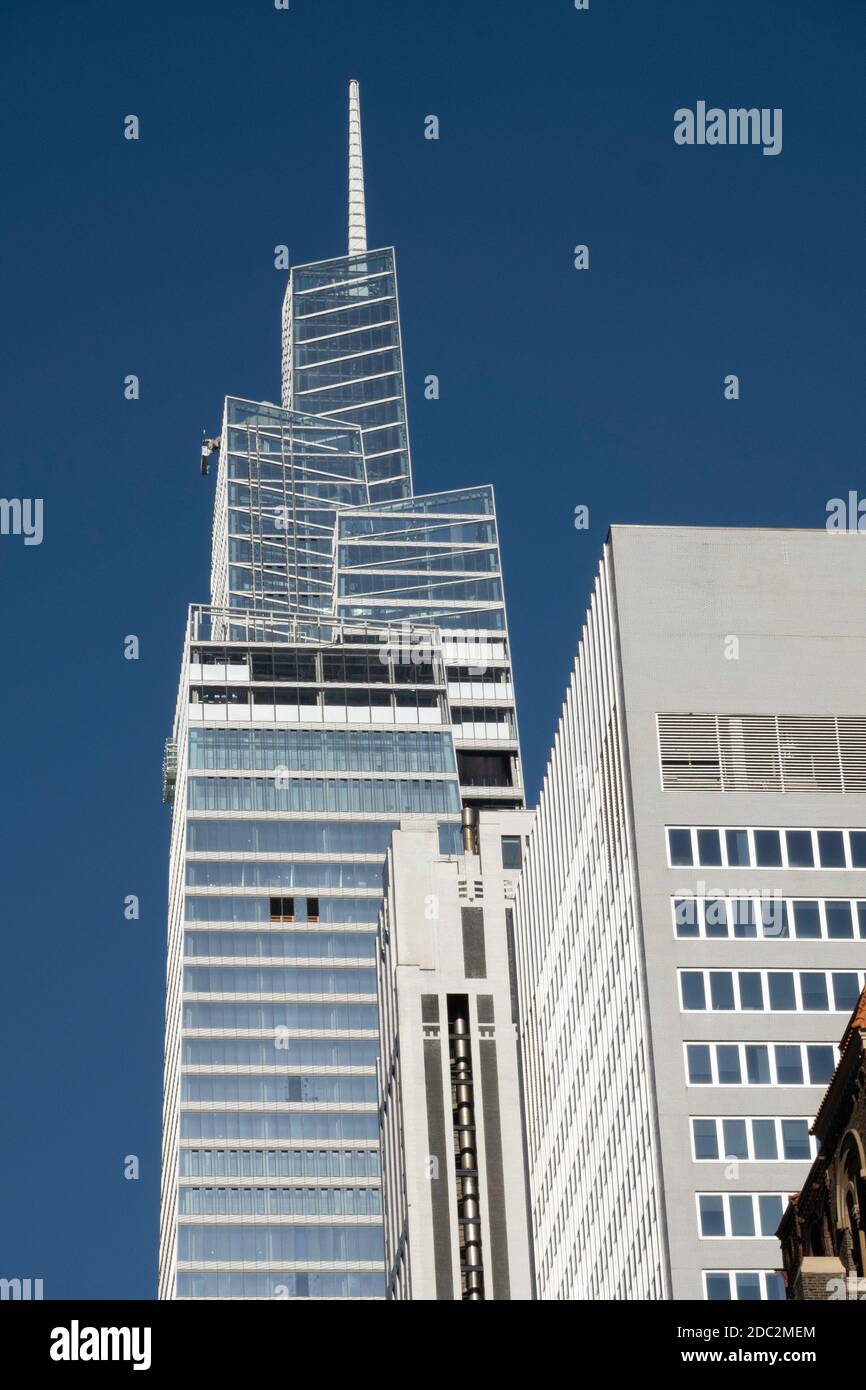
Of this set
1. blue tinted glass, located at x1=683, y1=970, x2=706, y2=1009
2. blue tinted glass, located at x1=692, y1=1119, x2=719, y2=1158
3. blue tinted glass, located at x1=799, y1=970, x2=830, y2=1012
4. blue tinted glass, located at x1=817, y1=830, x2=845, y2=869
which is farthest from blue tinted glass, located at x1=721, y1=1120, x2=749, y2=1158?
blue tinted glass, located at x1=817, y1=830, x2=845, y2=869

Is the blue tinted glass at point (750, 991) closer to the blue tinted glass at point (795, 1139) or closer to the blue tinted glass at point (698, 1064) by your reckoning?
the blue tinted glass at point (698, 1064)

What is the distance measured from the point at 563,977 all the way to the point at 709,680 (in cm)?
2187

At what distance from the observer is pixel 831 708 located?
11069 cm

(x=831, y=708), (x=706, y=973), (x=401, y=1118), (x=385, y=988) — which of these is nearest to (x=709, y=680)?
(x=831, y=708)

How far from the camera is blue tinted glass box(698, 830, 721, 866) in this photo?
106250 millimetres

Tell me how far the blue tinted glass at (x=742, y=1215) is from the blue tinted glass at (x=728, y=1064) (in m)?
Answer: 4.99

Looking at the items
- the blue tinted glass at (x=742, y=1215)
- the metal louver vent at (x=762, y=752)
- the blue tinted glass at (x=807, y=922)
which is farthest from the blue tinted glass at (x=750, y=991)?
the metal louver vent at (x=762, y=752)

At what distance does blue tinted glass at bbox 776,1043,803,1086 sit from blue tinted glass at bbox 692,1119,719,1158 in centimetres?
381

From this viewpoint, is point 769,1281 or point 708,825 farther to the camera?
point 708,825

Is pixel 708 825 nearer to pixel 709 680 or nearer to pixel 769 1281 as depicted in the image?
pixel 709 680

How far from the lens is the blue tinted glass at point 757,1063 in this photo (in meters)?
102

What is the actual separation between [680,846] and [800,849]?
527 cm

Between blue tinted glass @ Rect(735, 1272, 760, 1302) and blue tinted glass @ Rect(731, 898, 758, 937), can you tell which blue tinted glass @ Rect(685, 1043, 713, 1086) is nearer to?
blue tinted glass @ Rect(731, 898, 758, 937)

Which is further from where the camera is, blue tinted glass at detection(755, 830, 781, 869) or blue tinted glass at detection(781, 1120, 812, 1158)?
blue tinted glass at detection(755, 830, 781, 869)
